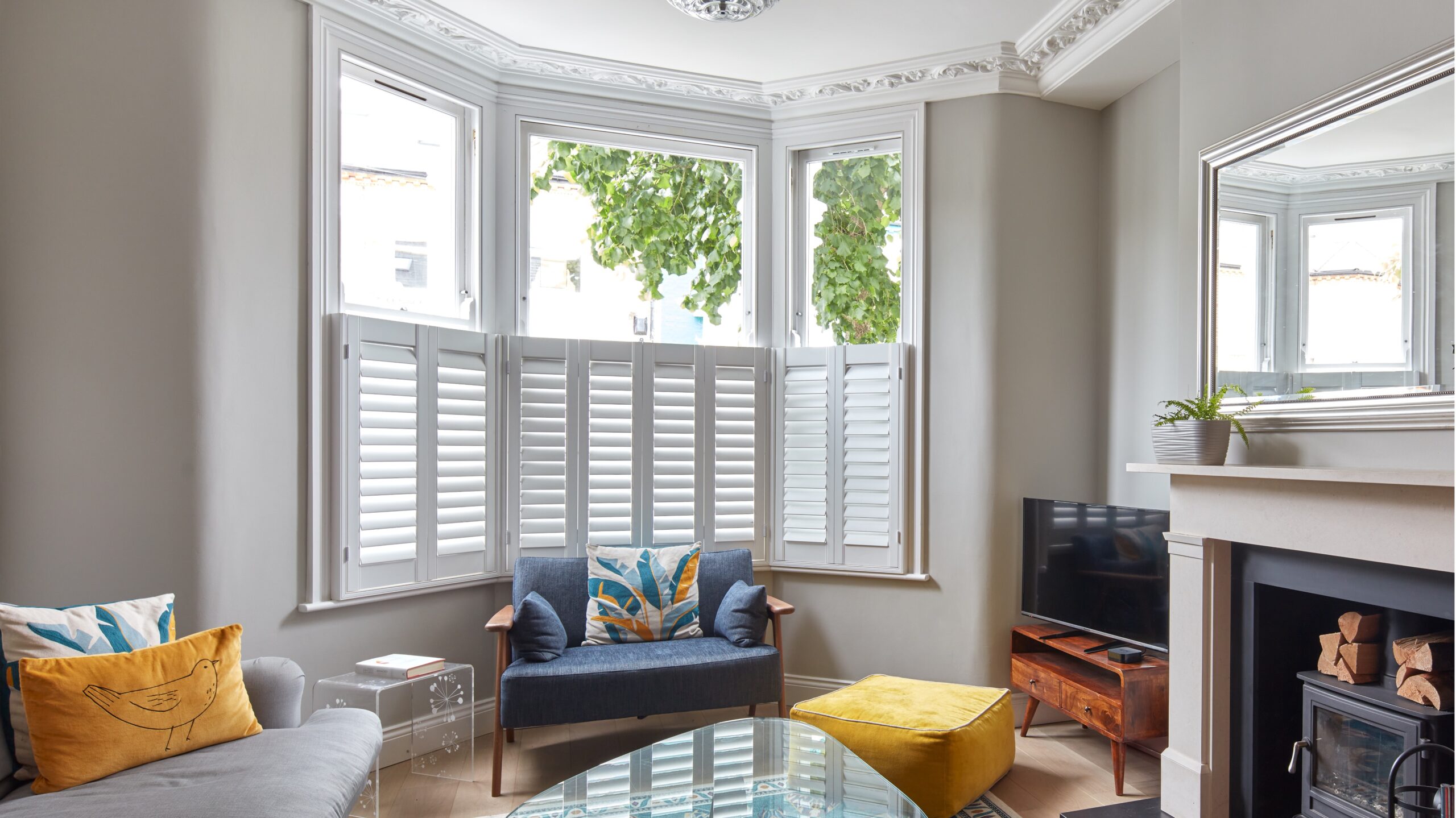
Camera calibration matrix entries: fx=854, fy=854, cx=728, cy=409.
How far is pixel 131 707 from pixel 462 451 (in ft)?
5.00

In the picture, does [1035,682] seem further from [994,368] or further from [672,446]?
[672,446]

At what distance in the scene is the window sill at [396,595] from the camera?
2.96 m

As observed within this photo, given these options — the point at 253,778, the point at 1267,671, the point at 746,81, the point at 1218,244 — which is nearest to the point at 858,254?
the point at 746,81

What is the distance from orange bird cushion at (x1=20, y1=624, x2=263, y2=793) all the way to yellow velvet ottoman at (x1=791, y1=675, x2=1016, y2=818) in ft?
5.52

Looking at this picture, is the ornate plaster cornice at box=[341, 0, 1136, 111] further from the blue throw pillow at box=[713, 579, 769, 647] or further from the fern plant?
the blue throw pillow at box=[713, 579, 769, 647]

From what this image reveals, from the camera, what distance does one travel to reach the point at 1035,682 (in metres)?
3.40

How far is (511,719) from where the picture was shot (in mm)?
2926

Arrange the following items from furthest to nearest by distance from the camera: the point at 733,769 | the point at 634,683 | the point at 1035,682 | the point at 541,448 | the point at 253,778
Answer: the point at 541,448, the point at 1035,682, the point at 634,683, the point at 733,769, the point at 253,778

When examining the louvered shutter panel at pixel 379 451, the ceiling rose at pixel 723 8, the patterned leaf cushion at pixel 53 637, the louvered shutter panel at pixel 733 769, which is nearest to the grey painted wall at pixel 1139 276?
the ceiling rose at pixel 723 8

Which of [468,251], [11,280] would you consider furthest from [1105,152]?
[11,280]

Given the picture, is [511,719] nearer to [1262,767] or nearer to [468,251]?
[468,251]

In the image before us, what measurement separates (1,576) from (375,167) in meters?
1.80

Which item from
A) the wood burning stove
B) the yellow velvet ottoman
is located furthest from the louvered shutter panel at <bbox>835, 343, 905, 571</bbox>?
the wood burning stove

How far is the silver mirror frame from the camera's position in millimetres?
1983
